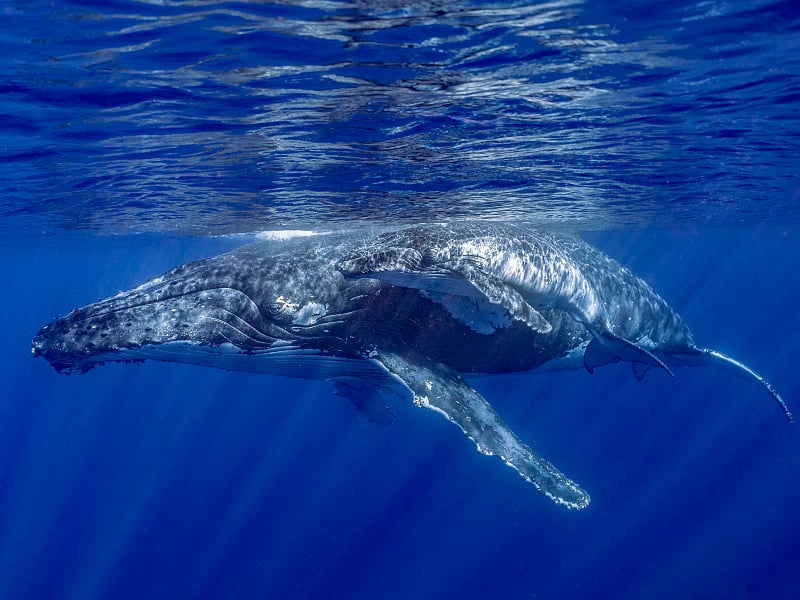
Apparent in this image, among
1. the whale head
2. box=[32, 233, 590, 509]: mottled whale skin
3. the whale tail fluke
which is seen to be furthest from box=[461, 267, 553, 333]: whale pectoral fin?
the whale tail fluke

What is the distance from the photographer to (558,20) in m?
7.80

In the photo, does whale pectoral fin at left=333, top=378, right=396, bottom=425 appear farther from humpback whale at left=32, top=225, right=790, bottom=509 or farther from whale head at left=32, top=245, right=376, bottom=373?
whale head at left=32, top=245, right=376, bottom=373

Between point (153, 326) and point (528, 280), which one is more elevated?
point (528, 280)

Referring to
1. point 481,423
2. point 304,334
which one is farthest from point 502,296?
point 304,334

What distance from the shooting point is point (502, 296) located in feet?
22.3

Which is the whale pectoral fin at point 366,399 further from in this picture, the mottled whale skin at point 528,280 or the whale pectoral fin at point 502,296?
the whale pectoral fin at point 502,296

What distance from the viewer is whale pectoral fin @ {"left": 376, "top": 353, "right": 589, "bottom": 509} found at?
682 cm

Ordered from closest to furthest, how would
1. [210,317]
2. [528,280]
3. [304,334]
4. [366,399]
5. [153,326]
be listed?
[153,326], [210,317], [528,280], [304,334], [366,399]

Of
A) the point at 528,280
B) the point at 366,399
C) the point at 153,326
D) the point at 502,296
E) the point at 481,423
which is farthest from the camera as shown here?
the point at 366,399

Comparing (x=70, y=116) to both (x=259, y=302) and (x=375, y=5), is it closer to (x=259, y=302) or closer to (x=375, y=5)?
(x=259, y=302)

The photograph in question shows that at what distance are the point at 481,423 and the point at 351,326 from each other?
7.99 feet

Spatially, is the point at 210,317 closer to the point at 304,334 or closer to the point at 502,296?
the point at 304,334

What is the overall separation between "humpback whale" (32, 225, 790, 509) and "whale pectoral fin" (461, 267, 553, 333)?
0.02 m

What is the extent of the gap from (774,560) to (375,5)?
27.6m
